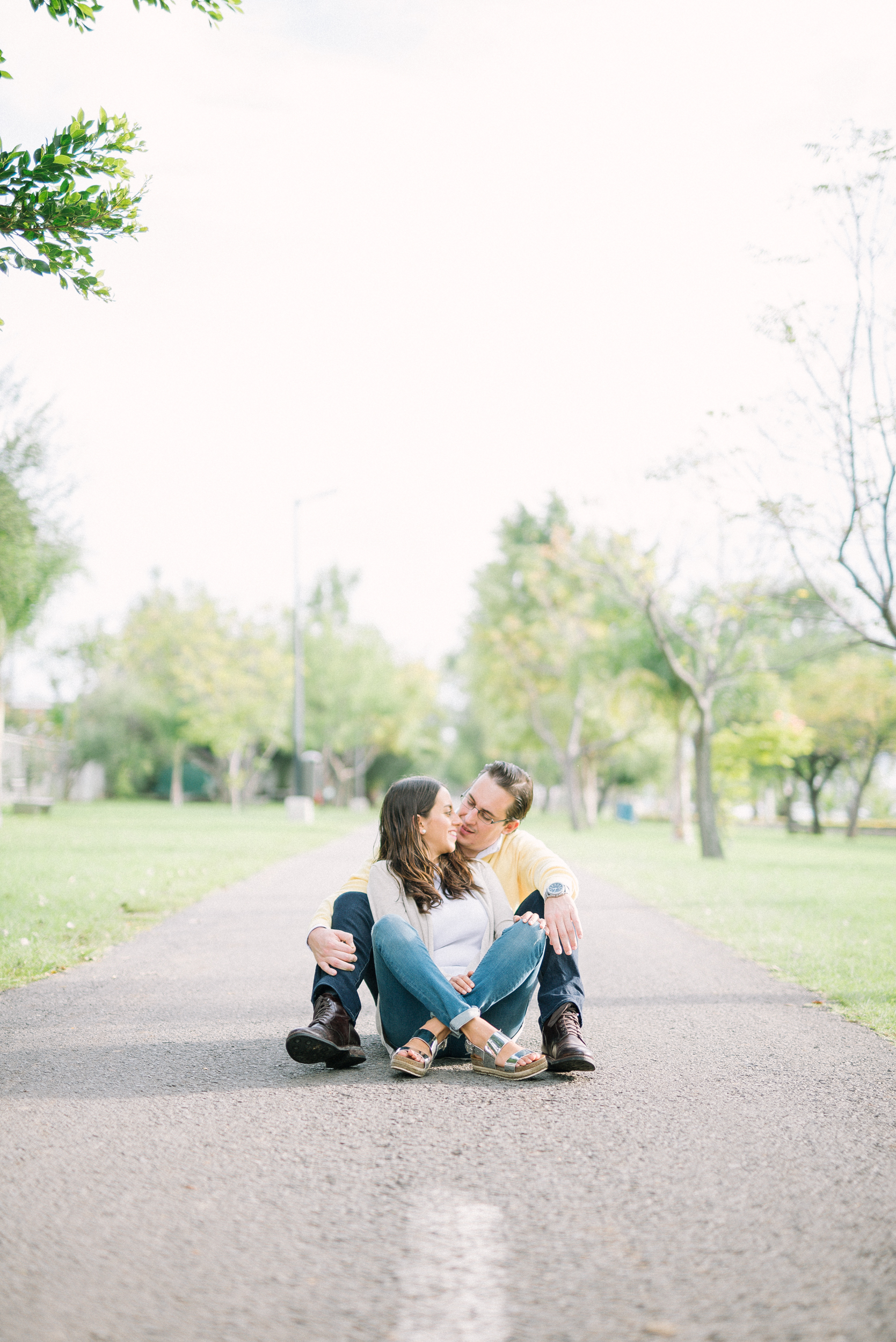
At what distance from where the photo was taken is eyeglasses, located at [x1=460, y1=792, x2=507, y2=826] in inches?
181

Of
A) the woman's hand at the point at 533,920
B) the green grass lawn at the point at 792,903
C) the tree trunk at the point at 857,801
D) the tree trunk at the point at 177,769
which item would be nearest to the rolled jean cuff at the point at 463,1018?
the woman's hand at the point at 533,920

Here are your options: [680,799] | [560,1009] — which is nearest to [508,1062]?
[560,1009]

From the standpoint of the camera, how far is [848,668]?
40.5 m

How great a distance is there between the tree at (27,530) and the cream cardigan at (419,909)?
16598 millimetres

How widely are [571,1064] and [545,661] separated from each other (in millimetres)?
34223

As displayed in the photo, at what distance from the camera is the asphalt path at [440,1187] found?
2293mm

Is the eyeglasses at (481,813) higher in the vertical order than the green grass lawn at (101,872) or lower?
higher

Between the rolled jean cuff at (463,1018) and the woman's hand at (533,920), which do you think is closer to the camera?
the rolled jean cuff at (463,1018)

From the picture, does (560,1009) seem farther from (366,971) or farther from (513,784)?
(513,784)

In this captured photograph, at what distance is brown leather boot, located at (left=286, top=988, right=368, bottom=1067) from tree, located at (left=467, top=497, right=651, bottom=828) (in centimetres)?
2441

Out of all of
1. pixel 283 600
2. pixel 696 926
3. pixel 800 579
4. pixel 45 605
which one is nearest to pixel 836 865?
pixel 800 579

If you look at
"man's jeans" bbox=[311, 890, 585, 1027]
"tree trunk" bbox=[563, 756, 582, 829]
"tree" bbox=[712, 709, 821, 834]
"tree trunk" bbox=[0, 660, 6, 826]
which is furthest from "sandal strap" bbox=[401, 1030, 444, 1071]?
"tree trunk" bbox=[563, 756, 582, 829]

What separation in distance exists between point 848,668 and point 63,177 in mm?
39394

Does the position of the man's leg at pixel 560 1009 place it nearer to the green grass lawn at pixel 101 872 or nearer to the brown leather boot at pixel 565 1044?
the brown leather boot at pixel 565 1044
